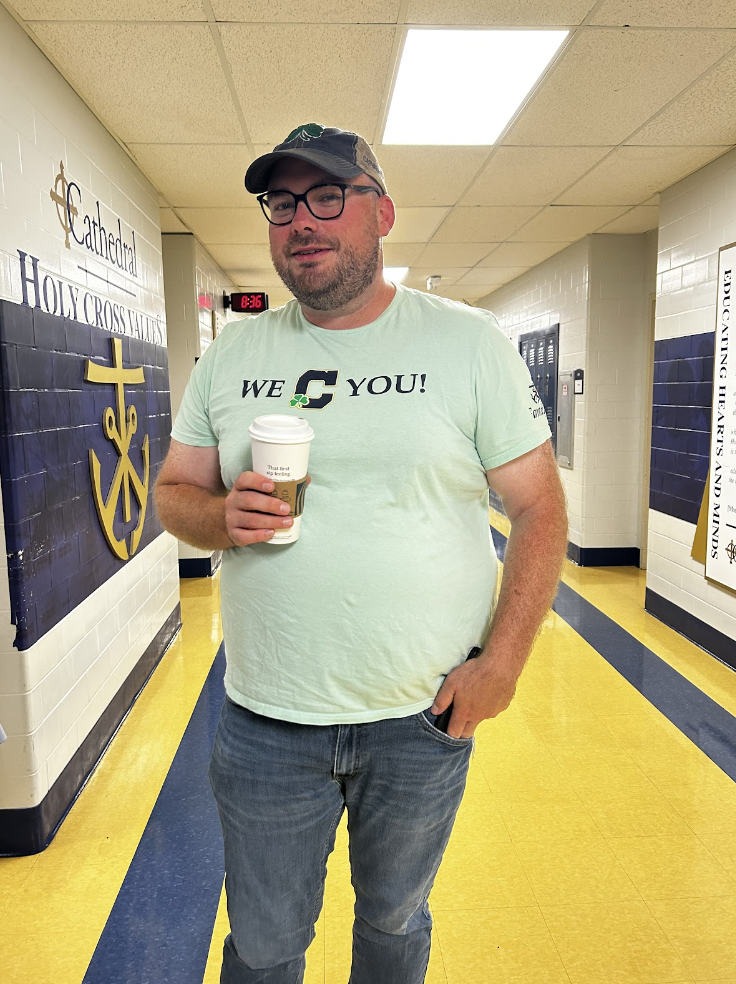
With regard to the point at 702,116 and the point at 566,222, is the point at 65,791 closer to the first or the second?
the point at 702,116

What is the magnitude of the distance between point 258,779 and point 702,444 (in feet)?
12.3

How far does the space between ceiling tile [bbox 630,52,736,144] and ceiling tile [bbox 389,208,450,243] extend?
1.67 meters

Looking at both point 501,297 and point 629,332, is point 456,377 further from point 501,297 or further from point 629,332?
point 501,297

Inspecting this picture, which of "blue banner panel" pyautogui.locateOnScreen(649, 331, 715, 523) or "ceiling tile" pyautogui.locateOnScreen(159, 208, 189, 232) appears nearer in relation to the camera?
"blue banner panel" pyautogui.locateOnScreen(649, 331, 715, 523)

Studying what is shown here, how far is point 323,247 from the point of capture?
3.82 feet

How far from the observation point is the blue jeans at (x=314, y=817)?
1.16 meters

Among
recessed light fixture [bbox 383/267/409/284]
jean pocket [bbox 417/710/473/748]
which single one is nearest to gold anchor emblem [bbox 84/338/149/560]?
jean pocket [bbox 417/710/473/748]

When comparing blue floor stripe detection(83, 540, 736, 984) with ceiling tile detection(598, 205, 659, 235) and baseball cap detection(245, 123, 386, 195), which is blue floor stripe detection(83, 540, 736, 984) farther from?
ceiling tile detection(598, 205, 659, 235)

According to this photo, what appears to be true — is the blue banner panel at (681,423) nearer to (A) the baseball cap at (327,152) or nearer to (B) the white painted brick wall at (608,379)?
(B) the white painted brick wall at (608,379)

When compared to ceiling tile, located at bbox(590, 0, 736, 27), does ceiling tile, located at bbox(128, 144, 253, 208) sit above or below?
below

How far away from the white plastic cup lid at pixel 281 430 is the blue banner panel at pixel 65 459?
4.57ft

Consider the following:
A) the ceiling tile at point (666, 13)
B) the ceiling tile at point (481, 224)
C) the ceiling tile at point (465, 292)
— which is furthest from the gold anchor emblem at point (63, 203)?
the ceiling tile at point (465, 292)

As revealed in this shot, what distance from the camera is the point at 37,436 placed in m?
2.34

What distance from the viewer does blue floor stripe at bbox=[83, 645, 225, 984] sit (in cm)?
179
